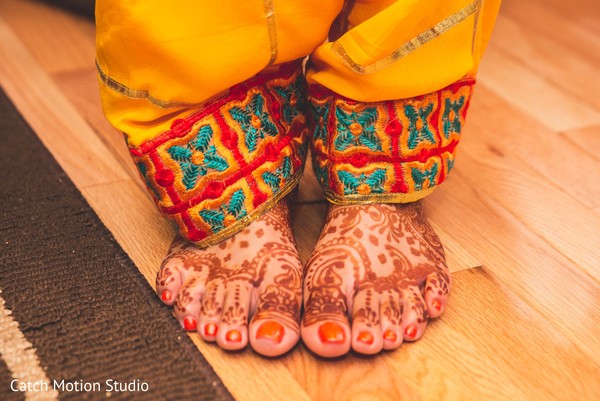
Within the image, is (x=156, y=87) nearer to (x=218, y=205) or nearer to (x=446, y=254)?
(x=218, y=205)

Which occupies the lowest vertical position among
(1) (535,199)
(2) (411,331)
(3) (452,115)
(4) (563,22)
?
(4) (563,22)

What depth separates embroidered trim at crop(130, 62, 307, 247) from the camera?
767mm

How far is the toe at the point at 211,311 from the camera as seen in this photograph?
73 centimetres

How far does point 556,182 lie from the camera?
1.08 meters

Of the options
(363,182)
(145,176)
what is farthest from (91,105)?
(363,182)

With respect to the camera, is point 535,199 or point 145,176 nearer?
point 145,176

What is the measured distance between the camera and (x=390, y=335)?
28.4 inches

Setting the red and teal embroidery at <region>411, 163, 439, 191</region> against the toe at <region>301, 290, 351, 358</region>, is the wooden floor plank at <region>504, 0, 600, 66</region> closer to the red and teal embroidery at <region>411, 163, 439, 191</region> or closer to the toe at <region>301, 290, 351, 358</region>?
the red and teal embroidery at <region>411, 163, 439, 191</region>

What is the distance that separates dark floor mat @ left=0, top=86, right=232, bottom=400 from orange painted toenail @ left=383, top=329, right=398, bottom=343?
0.17 meters

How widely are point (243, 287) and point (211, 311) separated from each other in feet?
0.14

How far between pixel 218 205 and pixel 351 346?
0.22 meters

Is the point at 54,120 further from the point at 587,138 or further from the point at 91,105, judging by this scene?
the point at 587,138

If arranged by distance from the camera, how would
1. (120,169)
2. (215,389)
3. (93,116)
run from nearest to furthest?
(215,389) → (120,169) → (93,116)

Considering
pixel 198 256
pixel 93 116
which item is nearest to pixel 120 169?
pixel 93 116
